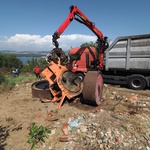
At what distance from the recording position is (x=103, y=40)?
27.9 ft

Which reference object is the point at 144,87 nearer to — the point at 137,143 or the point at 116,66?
the point at 116,66

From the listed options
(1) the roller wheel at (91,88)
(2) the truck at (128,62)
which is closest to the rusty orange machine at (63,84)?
(1) the roller wheel at (91,88)

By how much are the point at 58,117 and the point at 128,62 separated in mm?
4651

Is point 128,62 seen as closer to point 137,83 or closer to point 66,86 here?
point 137,83

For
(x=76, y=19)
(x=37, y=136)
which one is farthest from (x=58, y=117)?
(x=76, y=19)

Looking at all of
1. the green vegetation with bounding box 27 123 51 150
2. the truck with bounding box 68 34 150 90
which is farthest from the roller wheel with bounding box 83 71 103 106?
the truck with bounding box 68 34 150 90

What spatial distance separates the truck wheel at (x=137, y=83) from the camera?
6.84 meters

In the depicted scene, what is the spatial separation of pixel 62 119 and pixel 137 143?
6.17 ft

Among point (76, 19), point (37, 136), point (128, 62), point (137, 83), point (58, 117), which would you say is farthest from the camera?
point (76, 19)

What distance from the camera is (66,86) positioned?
5.05m

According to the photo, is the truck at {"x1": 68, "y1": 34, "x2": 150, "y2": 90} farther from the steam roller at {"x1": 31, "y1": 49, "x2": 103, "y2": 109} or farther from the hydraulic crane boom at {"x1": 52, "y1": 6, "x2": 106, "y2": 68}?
the steam roller at {"x1": 31, "y1": 49, "x2": 103, "y2": 109}

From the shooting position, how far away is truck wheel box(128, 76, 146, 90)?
684 centimetres

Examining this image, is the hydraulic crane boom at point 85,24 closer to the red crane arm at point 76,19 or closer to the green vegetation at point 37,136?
the red crane arm at point 76,19

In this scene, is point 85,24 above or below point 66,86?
above
